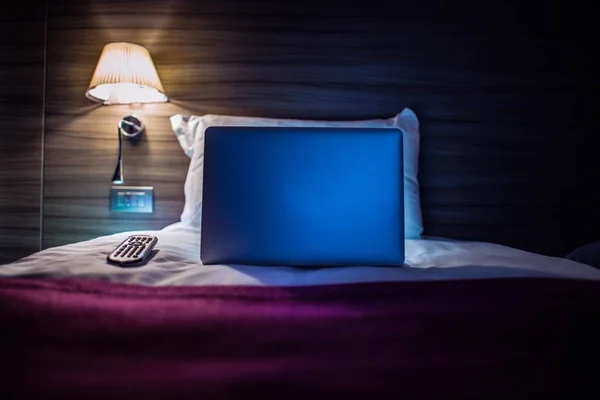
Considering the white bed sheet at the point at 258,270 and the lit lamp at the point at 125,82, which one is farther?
A: the lit lamp at the point at 125,82

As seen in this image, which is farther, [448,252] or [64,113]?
[64,113]

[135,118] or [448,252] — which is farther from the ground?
[135,118]

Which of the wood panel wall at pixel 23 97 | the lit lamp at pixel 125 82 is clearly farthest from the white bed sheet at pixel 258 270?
the wood panel wall at pixel 23 97

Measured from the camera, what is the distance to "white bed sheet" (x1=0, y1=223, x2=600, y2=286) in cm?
74

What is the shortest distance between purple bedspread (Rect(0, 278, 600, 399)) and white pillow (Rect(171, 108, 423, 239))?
828mm

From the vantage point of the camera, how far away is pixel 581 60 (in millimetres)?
1703

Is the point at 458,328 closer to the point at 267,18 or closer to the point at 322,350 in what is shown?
the point at 322,350

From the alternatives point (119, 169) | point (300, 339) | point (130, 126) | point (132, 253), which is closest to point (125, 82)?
point (130, 126)

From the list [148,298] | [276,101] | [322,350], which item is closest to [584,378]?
[322,350]

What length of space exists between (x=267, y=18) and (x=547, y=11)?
3.83 feet

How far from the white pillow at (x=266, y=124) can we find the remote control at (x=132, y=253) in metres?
0.44

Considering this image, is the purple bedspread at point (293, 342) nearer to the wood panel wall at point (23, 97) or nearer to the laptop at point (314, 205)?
the laptop at point (314, 205)

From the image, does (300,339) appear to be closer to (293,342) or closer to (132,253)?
(293,342)

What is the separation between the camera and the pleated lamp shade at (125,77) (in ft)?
5.06
